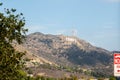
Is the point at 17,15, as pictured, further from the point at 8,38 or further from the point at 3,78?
the point at 3,78

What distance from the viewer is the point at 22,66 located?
43812 mm

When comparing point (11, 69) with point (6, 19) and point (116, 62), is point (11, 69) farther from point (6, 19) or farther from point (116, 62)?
point (116, 62)

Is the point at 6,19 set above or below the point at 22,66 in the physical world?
above

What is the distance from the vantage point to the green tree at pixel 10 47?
41.5m

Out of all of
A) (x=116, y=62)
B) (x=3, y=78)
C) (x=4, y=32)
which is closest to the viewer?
(x=116, y=62)

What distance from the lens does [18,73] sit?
42.7 m

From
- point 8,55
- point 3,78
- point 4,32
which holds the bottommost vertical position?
point 3,78

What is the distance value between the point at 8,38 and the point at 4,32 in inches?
34.2

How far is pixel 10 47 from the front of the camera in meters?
43.7

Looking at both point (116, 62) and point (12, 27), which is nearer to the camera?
point (116, 62)

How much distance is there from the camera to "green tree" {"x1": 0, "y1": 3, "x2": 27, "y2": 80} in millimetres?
41500

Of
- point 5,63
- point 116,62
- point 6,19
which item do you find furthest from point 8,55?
point 116,62

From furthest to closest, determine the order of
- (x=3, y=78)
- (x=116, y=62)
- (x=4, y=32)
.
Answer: (x=4, y=32)
(x=3, y=78)
(x=116, y=62)

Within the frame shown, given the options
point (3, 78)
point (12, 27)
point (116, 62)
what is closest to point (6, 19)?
point (12, 27)
